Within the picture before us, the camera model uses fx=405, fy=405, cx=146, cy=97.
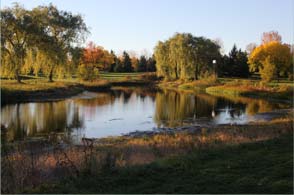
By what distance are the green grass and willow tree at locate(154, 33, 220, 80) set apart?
56.7 metres

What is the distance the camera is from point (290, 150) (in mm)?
10359

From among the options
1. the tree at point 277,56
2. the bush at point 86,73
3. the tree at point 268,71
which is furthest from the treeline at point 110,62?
the tree at point 268,71

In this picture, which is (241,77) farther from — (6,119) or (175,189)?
(175,189)

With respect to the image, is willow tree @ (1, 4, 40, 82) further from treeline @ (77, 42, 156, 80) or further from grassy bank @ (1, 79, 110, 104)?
treeline @ (77, 42, 156, 80)

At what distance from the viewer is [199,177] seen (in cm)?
802

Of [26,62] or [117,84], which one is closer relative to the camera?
[26,62]

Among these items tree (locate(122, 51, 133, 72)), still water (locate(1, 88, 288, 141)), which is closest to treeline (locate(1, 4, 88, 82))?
still water (locate(1, 88, 288, 141))

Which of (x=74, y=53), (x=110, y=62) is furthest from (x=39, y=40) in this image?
(x=110, y=62)

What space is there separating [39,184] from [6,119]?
18137 mm

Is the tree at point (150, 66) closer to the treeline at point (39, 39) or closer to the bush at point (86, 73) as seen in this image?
the bush at point (86, 73)

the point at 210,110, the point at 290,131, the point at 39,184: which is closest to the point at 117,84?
the point at 210,110

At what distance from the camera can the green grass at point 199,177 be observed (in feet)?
23.9

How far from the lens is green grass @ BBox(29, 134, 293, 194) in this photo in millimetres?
7297

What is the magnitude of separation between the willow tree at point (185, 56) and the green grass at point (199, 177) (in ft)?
186
